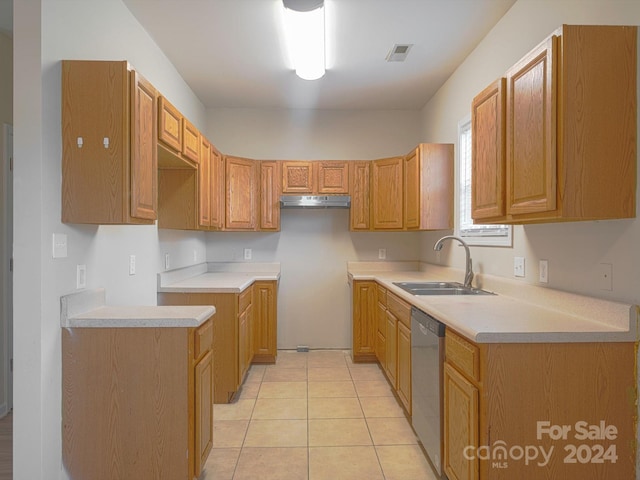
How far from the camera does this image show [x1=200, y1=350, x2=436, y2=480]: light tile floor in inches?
87.0

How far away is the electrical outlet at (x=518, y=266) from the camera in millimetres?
2361

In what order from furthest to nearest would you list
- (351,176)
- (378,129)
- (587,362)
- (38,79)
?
(378,129) < (351,176) < (38,79) < (587,362)

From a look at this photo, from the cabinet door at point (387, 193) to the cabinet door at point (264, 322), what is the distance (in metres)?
Answer: 1.36

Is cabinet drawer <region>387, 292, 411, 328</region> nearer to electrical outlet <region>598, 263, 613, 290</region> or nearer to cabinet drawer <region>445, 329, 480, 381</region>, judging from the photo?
cabinet drawer <region>445, 329, 480, 381</region>

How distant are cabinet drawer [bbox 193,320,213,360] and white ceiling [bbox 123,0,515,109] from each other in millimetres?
2020

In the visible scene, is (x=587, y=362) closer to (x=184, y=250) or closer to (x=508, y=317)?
(x=508, y=317)

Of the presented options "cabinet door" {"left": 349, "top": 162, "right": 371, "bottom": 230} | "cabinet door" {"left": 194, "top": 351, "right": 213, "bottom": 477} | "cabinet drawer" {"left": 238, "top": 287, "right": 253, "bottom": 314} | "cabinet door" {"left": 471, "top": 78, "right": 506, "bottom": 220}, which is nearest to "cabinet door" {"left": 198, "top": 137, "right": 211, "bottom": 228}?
"cabinet drawer" {"left": 238, "top": 287, "right": 253, "bottom": 314}

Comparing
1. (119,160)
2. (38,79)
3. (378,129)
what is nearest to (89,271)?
(119,160)

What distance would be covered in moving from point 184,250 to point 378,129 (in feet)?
8.62

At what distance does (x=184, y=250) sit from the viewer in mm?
3729

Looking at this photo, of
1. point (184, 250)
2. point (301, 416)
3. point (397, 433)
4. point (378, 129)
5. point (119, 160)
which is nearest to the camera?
point (119, 160)

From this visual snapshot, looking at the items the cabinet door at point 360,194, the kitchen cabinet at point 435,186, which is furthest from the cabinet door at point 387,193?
the kitchen cabinet at point 435,186

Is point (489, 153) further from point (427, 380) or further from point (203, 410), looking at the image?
point (203, 410)

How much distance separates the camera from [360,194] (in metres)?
4.27
